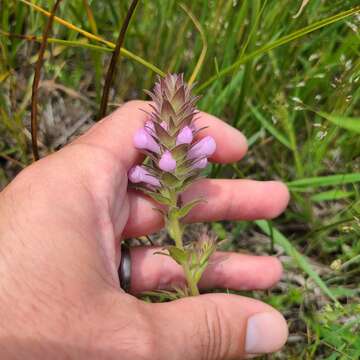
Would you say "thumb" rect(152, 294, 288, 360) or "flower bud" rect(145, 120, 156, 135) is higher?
"flower bud" rect(145, 120, 156, 135)

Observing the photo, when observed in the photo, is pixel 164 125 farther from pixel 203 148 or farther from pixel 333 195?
pixel 333 195

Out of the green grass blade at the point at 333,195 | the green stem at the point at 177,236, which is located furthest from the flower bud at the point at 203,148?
the green grass blade at the point at 333,195

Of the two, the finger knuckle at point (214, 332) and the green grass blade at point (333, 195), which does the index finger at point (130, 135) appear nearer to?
the green grass blade at point (333, 195)

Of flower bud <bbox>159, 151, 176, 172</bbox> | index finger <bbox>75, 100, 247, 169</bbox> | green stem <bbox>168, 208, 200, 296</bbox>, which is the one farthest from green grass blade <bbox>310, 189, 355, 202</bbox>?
flower bud <bbox>159, 151, 176, 172</bbox>

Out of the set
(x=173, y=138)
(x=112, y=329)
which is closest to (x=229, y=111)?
(x=173, y=138)

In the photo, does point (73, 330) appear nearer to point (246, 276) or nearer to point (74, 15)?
point (246, 276)

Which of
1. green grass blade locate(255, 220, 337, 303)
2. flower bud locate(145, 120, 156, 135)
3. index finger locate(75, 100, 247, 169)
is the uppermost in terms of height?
flower bud locate(145, 120, 156, 135)

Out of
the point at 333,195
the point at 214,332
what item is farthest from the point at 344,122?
the point at 214,332

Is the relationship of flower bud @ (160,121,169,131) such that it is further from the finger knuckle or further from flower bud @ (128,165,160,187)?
the finger knuckle
